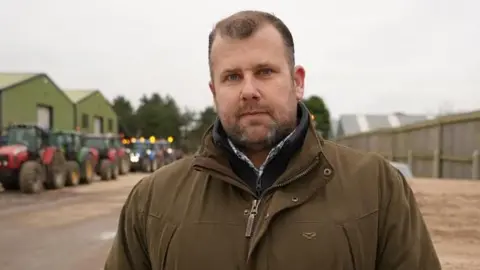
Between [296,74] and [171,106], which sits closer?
[296,74]

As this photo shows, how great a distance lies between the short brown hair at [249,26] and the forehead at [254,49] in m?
0.02

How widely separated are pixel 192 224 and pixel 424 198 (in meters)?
7.74

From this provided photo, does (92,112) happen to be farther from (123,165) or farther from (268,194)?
(268,194)

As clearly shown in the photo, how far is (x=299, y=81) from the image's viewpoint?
2258 mm

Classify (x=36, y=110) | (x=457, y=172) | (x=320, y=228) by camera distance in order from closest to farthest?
(x=320, y=228) → (x=457, y=172) → (x=36, y=110)

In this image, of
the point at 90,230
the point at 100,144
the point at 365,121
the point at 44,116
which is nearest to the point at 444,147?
the point at 90,230

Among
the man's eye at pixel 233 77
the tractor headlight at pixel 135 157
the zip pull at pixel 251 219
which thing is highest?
the man's eye at pixel 233 77

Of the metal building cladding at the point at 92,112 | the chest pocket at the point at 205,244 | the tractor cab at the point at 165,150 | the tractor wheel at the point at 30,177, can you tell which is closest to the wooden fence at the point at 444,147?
the tractor wheel at the point at 30,177

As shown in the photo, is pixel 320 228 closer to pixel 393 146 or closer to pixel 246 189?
pixel 246 189

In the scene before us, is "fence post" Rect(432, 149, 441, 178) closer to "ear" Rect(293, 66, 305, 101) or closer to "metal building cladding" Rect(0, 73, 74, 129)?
"ear" Rect(293, 66, 305, 101)

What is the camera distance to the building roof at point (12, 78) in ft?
126

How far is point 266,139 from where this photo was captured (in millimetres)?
2080

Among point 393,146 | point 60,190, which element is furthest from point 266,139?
point 393,146

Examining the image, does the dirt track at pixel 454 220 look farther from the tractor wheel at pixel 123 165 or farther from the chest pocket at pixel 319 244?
the tractor wheel at pixel 123 165
